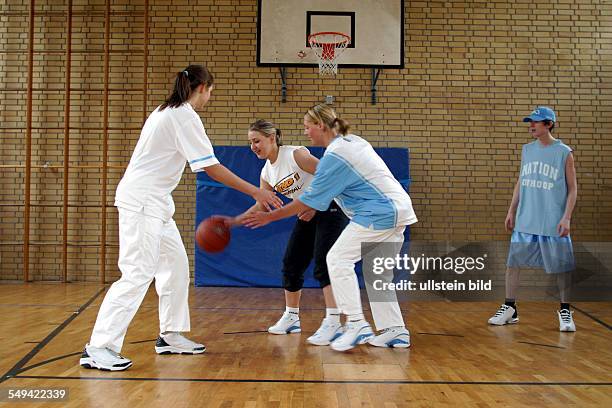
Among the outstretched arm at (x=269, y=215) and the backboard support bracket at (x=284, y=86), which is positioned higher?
the backboard support bracket at (x=284, y=86)

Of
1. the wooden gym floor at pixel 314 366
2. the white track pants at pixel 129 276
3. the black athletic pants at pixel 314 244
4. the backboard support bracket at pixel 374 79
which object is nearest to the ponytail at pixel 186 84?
the white track pants at pixel 129 276

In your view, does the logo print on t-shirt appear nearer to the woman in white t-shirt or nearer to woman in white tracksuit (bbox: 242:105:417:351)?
the woman in white t-shirt

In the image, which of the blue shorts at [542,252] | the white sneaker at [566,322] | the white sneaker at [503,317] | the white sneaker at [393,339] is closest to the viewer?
the white sneaker at [393,339]

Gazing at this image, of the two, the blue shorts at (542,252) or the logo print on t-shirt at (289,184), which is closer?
the logo print on t-shirt at (289,184)

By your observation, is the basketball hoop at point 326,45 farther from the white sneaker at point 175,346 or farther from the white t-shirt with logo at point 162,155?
the white sneaker at point 175,346

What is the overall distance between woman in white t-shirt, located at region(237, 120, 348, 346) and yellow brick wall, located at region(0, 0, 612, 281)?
14.6ft

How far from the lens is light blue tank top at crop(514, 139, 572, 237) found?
4.80 meters

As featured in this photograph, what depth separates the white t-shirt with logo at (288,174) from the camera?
4.21 metres

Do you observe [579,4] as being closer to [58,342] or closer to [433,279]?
[433,279]

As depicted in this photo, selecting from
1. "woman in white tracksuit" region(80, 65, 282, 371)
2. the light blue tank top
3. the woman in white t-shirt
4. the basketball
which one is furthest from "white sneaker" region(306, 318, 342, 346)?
the light blue tank top

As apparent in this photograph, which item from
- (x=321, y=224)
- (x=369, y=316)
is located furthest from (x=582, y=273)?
(x=321, y=224)

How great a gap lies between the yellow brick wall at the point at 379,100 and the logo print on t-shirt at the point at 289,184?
446 centimetres

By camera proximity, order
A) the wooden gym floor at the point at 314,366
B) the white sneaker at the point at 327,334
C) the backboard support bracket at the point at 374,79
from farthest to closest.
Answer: the backboard support bracket at the point at 374,79 → the white sneaker at the point at 327,334 → the wooden gym floor at the point at 314,366

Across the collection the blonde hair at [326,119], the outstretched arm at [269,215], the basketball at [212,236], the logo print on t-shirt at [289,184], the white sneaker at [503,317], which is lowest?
the white sneaker at [503,317]
